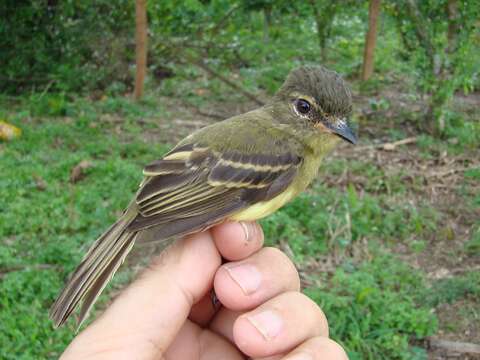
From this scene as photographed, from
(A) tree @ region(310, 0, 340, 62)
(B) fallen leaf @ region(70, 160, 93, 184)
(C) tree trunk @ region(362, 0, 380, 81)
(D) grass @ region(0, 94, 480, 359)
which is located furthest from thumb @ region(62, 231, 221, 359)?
(A) tree @ region(310, 0, 340, 62)

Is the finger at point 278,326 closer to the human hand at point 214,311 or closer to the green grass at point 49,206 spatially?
the human hand at point 214,311

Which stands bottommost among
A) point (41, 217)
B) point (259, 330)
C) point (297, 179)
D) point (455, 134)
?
point (455, 134)

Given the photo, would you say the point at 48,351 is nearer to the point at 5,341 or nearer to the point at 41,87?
the point at 5,341

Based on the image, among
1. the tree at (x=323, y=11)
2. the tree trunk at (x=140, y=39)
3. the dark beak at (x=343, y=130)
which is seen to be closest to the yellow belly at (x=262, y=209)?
the dark beak at (x=343, y=130)

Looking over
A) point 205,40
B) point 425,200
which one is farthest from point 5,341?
point 205,40

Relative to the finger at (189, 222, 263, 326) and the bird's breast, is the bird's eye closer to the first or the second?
the bird's breast

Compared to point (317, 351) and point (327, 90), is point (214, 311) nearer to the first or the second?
point (317, 351)
